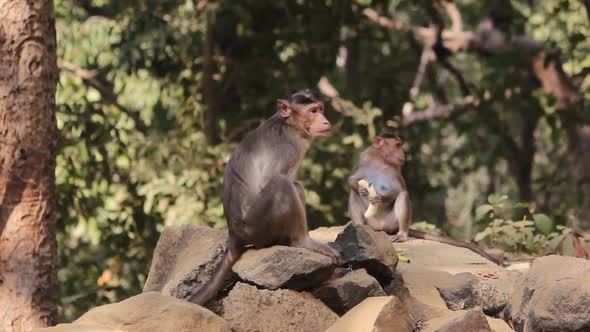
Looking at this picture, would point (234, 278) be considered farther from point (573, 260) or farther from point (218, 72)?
point (218, 72)

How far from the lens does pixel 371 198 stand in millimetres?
7188

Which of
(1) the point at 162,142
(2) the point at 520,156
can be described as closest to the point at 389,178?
(1) the point at 162,142

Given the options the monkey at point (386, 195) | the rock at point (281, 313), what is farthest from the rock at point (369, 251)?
the monkey at point (386, 195)

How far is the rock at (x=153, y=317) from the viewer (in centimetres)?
450

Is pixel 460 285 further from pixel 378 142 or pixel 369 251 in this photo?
pixel 378 142

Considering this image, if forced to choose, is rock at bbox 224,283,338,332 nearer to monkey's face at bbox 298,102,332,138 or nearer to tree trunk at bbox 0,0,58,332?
monkey's face at bbox 298,102,332,138

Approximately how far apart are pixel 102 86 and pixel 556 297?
7.08 metres

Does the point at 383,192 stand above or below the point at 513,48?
below

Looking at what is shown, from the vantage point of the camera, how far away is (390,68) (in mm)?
11625

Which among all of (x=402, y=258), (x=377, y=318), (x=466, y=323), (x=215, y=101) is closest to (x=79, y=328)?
(x=377, y=318)

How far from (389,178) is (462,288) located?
198cm

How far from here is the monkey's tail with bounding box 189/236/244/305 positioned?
5.20m

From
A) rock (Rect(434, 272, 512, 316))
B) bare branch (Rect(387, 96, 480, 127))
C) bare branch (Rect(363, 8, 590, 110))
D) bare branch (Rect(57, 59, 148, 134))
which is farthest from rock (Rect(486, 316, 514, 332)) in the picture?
bare branch (Rect(387, 96, 480, 127))

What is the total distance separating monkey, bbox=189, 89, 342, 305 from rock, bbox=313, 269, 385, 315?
127mm
